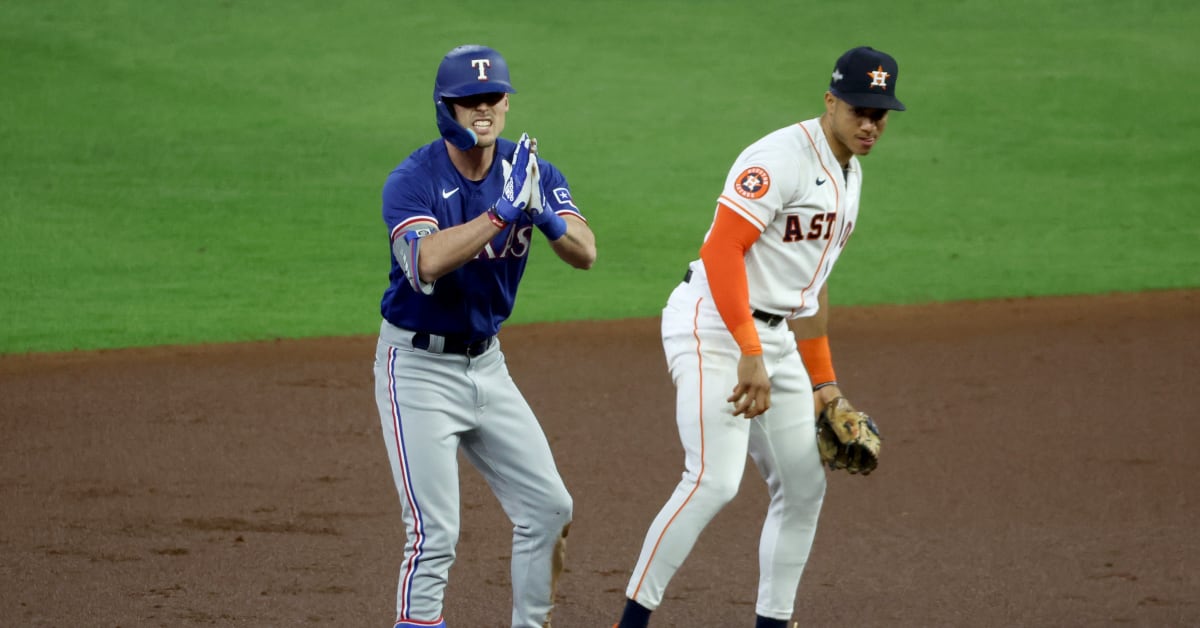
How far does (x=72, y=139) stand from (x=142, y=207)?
2.18 m

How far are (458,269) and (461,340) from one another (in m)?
0.20

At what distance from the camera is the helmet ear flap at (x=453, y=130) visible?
3.93 metres

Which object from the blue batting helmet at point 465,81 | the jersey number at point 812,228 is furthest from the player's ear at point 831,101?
the blue batting helmet at point 465,81

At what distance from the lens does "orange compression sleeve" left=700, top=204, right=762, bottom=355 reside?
397cm

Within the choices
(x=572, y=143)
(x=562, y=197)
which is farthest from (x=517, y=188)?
(x=572, y=143)

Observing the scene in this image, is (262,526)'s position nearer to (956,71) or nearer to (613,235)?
(613,235)

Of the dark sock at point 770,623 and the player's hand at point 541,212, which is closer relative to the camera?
the player's hand at point 541,212

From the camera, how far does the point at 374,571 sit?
17.0 ft

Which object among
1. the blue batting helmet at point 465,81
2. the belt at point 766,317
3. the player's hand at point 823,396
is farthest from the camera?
the player's hand at point 823,396

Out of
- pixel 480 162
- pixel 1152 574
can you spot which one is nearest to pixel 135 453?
pixel 480 162

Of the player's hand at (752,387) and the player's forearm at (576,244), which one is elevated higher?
the player's forearm at (576,244)

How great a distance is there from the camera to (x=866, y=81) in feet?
13.2

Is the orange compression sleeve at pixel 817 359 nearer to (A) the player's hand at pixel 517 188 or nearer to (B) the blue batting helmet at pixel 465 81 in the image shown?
(A) the player's hand at pixel 517 188

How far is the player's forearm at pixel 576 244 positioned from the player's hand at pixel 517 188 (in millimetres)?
216
